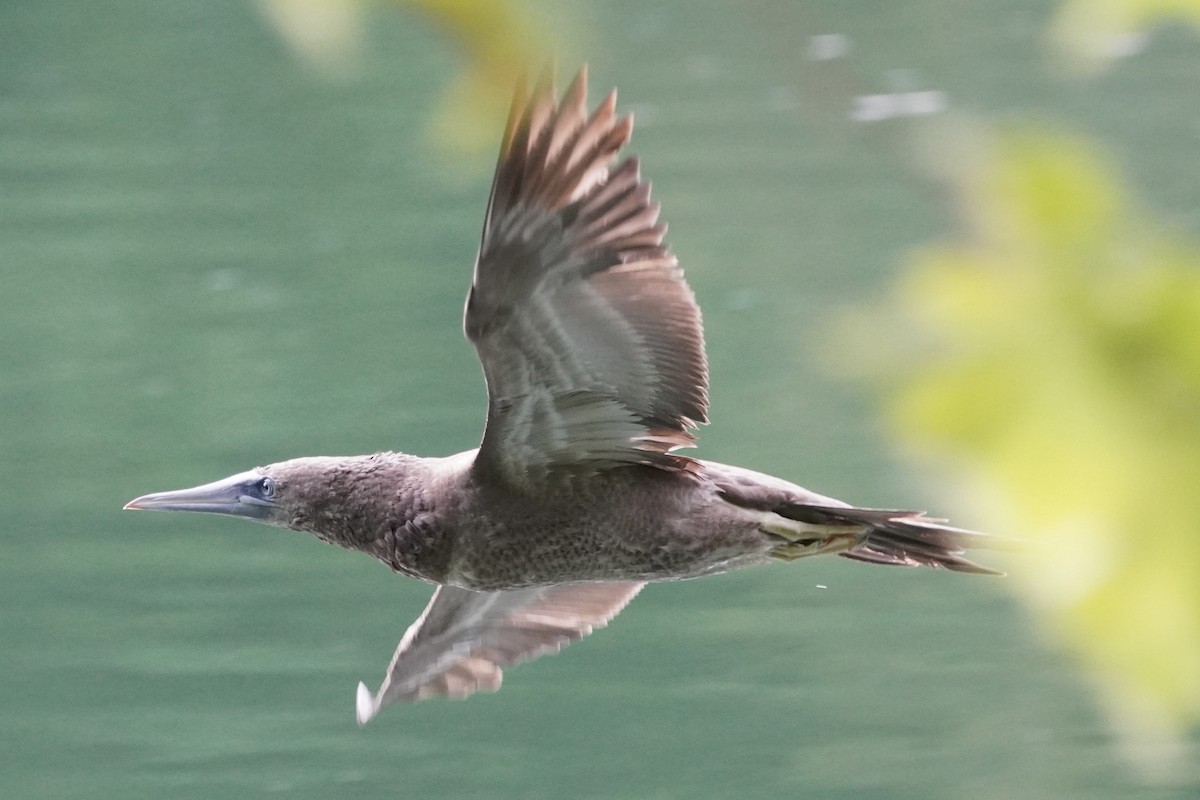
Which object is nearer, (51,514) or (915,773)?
(915,773)

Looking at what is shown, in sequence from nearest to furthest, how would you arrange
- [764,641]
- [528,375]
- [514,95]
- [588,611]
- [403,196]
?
[514,95], [528,375], [588,611], [764,641], [403,196]

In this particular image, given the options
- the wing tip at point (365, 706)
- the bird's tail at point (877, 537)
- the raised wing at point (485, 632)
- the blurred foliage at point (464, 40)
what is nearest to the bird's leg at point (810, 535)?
the bird's tail at point (877, 537)

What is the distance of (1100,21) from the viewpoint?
25.0 inches

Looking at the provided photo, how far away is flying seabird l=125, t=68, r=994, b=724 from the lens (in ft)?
9.19

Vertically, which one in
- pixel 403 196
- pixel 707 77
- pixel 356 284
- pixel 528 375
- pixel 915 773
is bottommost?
pixel 915 773

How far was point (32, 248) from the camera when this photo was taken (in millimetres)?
12586

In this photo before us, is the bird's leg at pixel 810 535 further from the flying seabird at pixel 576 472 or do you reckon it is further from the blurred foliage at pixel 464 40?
the blurred foliage at pixel 464 40

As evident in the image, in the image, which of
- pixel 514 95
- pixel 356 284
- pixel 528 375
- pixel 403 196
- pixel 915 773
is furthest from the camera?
pixel 403 196

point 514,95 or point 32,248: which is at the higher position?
point 32,248

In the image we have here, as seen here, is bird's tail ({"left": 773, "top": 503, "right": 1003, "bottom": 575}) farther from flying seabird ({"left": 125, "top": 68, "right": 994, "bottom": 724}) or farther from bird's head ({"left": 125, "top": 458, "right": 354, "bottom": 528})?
bird's head ({"left": 125, "top": 458, "right": 354, "bottom": 528})

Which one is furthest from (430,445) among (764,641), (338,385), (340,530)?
(340,530)

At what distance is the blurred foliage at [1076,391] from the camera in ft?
2.01

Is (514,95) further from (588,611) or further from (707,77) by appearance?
(707,77)

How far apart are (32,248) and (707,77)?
5479mm
